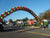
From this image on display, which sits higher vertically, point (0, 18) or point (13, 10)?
point (13, 10)

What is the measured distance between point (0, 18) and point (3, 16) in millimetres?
838

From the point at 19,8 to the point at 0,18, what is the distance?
572cm

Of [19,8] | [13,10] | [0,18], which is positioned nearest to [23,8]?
[19,8]

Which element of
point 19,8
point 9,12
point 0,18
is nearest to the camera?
point 0,18

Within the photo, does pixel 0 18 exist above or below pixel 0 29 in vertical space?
above

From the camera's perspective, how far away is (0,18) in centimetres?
1720

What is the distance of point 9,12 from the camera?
18.7 metres

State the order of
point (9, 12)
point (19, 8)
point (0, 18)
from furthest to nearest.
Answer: point (19, 8) → point (9, 12) → point (0, 18)

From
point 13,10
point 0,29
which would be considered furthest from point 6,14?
point 0,29

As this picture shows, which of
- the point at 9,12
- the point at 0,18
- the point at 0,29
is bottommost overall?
the point at 0,29

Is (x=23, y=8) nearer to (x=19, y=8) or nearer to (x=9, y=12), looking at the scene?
(x=19, y=8)

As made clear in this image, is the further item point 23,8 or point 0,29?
point 23,8

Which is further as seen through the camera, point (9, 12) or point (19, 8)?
point (19, 8)

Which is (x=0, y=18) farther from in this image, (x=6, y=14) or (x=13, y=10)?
(x=13, y=10)
